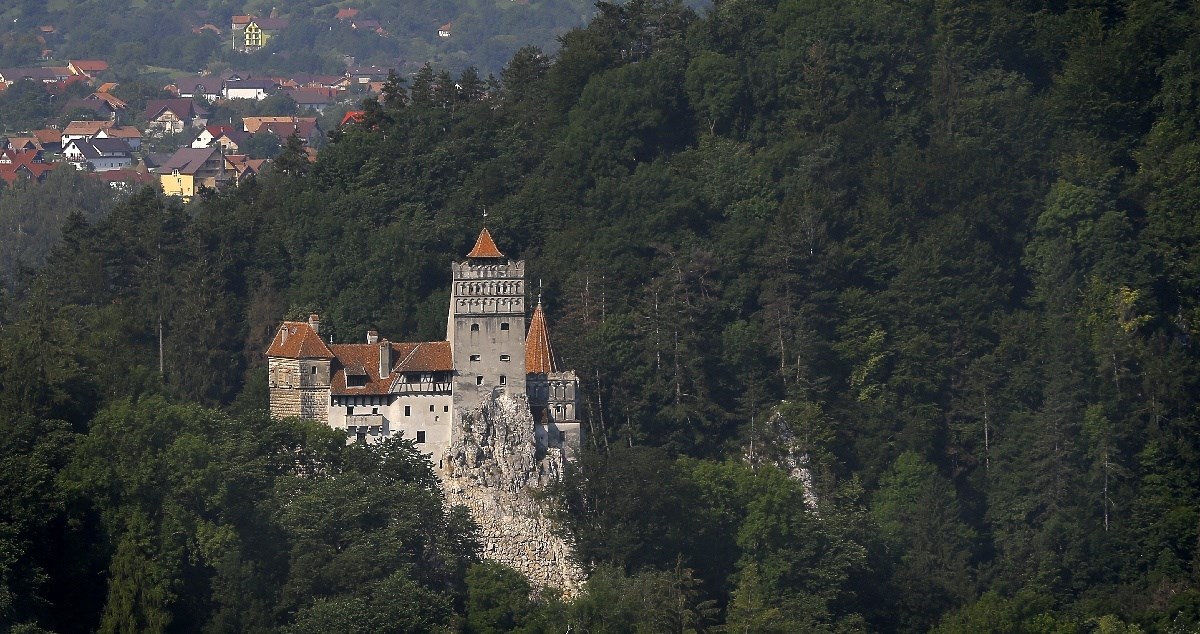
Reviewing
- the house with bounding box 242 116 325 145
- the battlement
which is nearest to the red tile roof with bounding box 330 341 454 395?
the battlement

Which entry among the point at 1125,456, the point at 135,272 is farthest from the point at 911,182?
the point at 135,272

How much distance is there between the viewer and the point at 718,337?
85.0 meters

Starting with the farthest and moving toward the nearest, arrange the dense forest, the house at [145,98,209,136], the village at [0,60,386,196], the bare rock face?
the house at [145,98,209,136] < the village at [0,60,386,196] < the bare rock face < the dense forest

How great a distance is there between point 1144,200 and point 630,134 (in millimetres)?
17614

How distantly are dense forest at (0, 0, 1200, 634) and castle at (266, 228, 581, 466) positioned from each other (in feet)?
3.41

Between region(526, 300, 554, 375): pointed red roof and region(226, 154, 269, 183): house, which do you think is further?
region(226, 154, 269, 183): house

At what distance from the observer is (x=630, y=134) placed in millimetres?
93312

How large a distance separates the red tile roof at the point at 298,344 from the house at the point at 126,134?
108015 mm

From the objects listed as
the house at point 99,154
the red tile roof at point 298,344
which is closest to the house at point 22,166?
the house at point 99,154

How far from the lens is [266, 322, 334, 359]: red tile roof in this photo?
2864 inches

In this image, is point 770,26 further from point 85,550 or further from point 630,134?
point 85,550

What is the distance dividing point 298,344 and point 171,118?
125 m

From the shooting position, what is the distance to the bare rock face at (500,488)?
72.4m

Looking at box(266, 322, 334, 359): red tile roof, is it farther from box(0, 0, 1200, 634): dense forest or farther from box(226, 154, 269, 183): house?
box(226, 154, 269, 183): house
